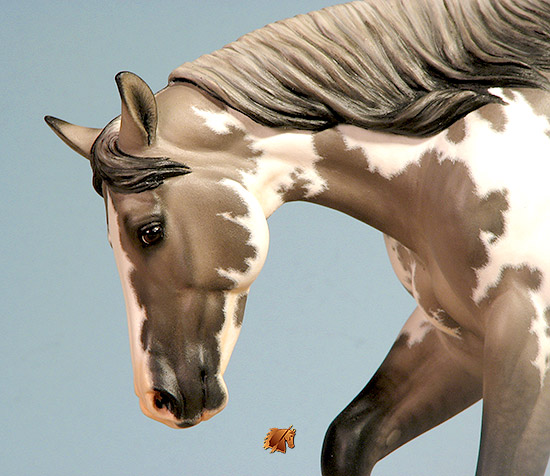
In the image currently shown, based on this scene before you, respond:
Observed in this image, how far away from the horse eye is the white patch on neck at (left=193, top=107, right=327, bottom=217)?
4.0 inches

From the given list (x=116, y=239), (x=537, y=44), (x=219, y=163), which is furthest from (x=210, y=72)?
(x=537, y=44)

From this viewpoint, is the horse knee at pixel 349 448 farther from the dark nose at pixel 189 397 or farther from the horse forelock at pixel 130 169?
the horse forelock at pixel 130 169

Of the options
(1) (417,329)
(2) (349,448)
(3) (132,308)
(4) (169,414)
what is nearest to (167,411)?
(4) (169,414)

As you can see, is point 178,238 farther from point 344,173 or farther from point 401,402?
point 401,402

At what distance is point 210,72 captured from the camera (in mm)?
889

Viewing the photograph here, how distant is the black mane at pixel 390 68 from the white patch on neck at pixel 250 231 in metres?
0.08

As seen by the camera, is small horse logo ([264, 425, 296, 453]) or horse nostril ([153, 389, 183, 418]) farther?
small horse logo ([264, 425, 296, 453])

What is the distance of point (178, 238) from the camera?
866mm

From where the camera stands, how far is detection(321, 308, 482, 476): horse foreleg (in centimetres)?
104

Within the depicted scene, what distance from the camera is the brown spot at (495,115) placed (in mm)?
831

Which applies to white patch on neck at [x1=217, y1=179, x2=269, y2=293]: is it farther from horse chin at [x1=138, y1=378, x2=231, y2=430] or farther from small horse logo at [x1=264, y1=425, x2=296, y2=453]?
small horse logo at [x1=264, y1=425, x2=296, y2=453]

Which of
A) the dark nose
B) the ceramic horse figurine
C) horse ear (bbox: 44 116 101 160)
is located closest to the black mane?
the ceramic horse figurine

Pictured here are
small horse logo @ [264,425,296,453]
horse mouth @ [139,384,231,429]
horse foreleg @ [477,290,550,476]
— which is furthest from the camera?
small horse logo @ [264,425,296,453]

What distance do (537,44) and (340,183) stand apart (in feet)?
0.81
